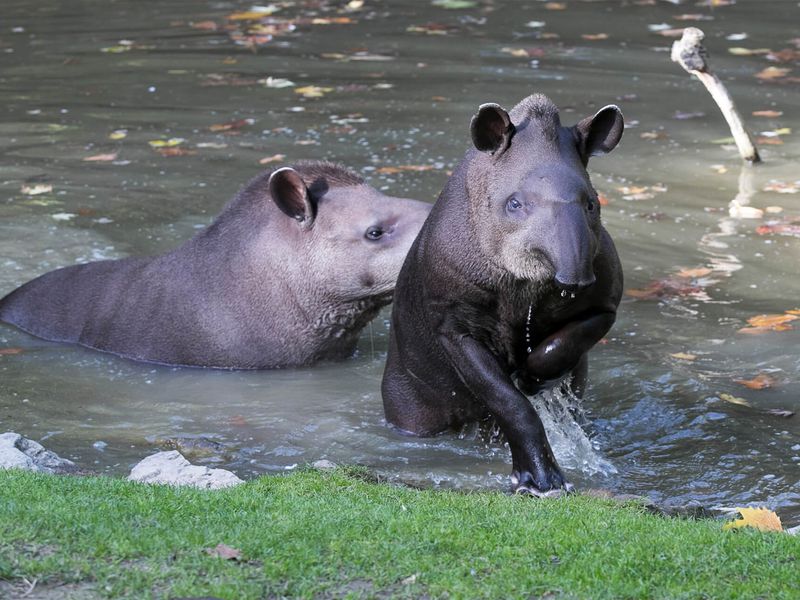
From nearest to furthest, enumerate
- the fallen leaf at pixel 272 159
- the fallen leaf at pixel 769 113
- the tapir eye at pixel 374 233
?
1. the tapir eye at pixel 374 233
2. the fallen leaf at pixel 272 159
3. the fallen leaf at pixel 769 113

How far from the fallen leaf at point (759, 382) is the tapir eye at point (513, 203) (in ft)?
9.62

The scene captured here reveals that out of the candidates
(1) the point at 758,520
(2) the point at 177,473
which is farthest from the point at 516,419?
(2) the point at 177,473

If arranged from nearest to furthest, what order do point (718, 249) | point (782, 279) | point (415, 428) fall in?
point (415, 428) < point (782, 279) < point (718, 249)

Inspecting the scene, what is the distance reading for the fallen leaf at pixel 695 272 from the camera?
36.3 ft

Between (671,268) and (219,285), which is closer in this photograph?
(219,285)

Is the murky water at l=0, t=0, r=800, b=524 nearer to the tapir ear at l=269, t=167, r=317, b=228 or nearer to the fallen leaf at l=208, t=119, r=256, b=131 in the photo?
the fallen leaf at l=208, t=119, r=256, b=131

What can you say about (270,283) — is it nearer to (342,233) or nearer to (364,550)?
(342,233)

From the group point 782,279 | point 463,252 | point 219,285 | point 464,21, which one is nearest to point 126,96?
point 464,21

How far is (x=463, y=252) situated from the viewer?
7125mm

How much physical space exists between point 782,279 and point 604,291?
411 centimetres

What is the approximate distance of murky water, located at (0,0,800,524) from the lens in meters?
8.22

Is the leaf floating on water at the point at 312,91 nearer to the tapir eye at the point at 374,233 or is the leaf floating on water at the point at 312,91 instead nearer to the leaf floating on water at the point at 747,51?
the leaf floating on water at the point at 747,51

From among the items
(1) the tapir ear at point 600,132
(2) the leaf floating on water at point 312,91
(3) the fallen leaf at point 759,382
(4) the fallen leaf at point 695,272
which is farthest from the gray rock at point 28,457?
(2) the leaf floating on water at point 312,91

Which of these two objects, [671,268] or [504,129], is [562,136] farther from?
[671,268]
